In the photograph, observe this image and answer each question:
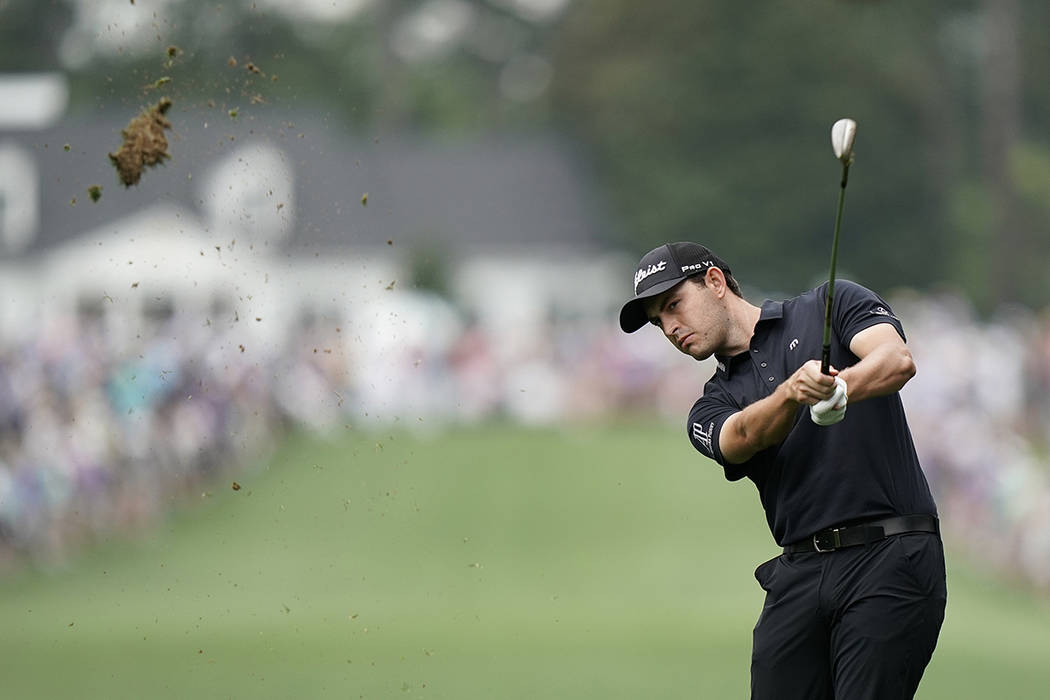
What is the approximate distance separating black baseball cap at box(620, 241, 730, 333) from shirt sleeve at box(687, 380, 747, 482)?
340mm

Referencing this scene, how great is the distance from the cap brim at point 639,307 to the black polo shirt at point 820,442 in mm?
343

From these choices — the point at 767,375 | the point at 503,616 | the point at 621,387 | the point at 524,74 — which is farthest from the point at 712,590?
the point at 524,74

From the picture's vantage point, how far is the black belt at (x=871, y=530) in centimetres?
562

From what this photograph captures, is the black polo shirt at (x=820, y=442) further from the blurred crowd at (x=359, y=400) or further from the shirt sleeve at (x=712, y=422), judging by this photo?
the blurred crowd at (x=359, y=400)

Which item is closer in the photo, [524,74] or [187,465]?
[187,465]

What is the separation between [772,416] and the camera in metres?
5.42

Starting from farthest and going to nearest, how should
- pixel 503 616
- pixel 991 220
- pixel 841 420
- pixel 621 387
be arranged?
1. pixel 991 220
2. pixel 621 387
3. pixel 503 616
4. pixel 841 420

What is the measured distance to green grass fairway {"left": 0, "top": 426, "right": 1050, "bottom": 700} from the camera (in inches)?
509

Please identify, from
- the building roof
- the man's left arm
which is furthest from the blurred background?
the man's left arm

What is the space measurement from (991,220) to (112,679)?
42.9 metres

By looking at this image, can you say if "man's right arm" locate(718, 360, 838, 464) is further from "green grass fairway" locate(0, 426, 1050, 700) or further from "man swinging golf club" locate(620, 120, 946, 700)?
"green grass fairway" locate(0, 426, 1050, 700)

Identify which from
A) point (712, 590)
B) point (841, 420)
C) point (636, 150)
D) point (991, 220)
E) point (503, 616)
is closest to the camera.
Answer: point (841, 420)

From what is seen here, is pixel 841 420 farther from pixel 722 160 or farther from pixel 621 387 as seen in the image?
pixel 722 160

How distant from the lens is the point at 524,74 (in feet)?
255
